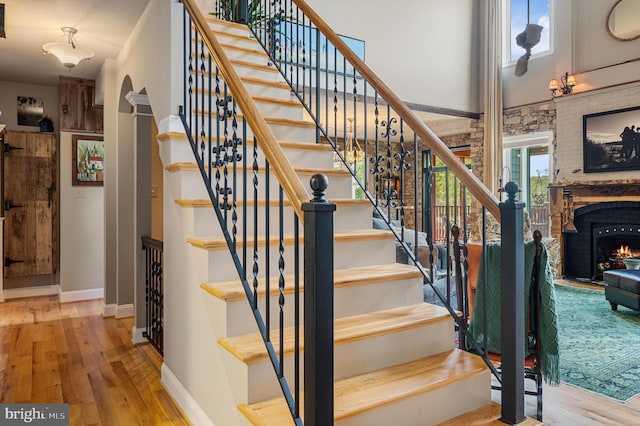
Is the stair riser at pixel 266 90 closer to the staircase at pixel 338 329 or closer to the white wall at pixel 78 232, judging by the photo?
the staircase at pixel 338 329

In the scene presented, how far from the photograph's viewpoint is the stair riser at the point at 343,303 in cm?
201

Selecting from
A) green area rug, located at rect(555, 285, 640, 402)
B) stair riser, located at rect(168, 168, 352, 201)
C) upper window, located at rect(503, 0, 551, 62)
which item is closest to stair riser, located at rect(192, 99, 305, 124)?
stair riser, located at rect(168, 168, 352, 201)

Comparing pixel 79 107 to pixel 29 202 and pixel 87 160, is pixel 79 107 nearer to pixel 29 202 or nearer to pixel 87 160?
pixel 87 160

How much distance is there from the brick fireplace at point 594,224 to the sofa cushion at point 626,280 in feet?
5.64

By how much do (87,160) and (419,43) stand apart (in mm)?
5526

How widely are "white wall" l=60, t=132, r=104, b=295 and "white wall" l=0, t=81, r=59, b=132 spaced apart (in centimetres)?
63

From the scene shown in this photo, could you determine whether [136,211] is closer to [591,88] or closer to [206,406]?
[206,406]

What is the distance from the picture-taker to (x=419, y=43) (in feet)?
24.1

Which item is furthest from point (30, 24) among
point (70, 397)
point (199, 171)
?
point (70, 397)

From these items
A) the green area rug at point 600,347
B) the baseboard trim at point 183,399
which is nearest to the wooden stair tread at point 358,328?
the baseboard trim at point 183,399

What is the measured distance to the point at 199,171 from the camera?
2.60m

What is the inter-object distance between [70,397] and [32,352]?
3.76 ft

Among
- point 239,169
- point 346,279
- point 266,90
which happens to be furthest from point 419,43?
point 346,279

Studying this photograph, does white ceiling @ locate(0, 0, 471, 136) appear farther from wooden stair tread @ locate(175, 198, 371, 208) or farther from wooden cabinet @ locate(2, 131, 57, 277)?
wooden stair tread @ locate(175, 198, 371, 208)
